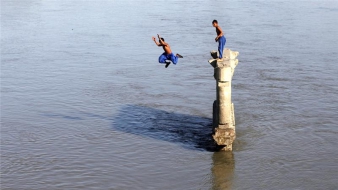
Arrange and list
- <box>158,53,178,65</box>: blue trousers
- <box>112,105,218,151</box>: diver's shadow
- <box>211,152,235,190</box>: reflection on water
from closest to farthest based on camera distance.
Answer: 1. <box>211,152,235,190</box>: reflection on water
2. <box>158,53,178,65</box>: blue trousers
3. <box>112,105,218,151</box>: diver's shadow

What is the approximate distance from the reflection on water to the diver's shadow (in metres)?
0.39

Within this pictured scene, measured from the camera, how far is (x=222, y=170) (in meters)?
15.9

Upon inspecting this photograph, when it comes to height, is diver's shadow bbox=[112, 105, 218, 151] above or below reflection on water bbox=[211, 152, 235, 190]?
above

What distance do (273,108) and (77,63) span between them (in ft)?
35.5

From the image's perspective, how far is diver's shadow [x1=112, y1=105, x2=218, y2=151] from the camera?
58.6 feet

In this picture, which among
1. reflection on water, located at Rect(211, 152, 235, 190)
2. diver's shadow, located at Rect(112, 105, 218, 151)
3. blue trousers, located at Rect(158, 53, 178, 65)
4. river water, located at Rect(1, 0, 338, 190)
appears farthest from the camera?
diver's shadow, located at Rect(112, 105, 218, 151)

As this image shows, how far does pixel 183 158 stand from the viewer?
16.6 metres

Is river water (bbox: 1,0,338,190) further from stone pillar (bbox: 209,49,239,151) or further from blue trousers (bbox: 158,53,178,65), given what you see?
blue trousers (bbox: 158,53,178,65)

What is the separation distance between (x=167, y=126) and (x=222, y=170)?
3.81 meters

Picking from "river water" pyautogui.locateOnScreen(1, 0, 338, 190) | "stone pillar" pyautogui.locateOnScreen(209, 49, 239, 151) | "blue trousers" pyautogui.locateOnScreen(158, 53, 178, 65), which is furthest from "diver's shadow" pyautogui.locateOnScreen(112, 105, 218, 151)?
"blue trousers" pyautogui.locateOnScreen(158, 53, 178, 65)

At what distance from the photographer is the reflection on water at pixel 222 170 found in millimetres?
15088

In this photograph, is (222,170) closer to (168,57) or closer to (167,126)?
(168,57)

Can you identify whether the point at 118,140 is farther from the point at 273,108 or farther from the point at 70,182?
the point at 273,108

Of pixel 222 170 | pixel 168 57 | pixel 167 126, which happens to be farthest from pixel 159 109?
pixel 222 170
